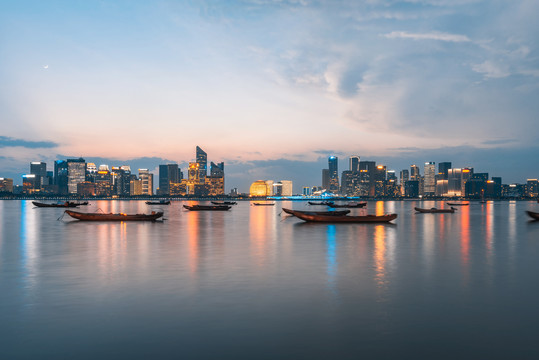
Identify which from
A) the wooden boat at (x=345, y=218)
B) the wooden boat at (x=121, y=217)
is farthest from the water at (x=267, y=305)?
the wooden boat at (x=121, y=217)

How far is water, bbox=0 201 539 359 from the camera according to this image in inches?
590

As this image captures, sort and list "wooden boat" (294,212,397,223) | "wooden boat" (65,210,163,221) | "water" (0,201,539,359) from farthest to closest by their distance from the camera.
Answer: "wooden boat" (65,210,163,221) → "wooden boat" (294,212,397,223) → "water" (0,201,539,359)

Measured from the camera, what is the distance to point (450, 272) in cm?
3111

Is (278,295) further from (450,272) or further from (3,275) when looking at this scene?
(3,275)

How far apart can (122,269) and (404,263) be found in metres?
23.1

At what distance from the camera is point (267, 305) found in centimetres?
2123

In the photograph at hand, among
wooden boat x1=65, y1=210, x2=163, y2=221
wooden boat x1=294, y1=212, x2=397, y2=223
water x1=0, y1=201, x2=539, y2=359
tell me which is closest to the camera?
water x1=0, y1=201, x2=539, y2=359

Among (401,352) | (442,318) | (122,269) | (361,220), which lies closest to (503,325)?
(442,318)

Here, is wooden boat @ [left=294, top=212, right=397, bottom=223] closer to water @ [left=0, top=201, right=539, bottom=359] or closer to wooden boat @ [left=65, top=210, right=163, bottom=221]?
wooden boat @ [left=65, top=210, right=163, bottom=221]

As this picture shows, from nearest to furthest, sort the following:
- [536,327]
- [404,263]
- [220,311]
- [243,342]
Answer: [243,342] < [536,327] < [220,311] < [404,263]

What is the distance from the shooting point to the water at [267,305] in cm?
1498

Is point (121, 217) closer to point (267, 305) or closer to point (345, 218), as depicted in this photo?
point (345, 218)

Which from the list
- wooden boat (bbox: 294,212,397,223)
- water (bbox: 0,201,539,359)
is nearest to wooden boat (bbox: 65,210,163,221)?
wooden boat (bbox: 294,212,397,223)

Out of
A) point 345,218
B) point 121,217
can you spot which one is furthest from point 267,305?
point 121,217
